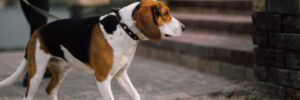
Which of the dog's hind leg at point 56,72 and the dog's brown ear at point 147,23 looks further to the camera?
the dog's hind leg at point 56,72

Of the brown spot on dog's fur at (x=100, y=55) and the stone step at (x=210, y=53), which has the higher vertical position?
the brown spot on dog's fur at (x=100, y=55)

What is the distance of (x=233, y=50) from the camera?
4863 millimetres

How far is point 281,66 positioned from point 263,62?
245 millimetres

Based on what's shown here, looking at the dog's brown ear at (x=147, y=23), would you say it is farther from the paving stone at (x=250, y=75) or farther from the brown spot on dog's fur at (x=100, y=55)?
the paving stone at (x=250, y=75)

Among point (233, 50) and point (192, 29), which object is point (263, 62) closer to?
point (233, 50)

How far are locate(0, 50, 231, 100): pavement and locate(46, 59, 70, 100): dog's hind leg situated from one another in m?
0.66

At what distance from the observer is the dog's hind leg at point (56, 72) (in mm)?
3023

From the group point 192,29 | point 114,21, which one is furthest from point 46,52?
point 192,29

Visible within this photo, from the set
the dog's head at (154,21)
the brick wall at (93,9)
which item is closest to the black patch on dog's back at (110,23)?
the dog's head at (154,21)

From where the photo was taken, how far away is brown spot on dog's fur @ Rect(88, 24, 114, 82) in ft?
8.68

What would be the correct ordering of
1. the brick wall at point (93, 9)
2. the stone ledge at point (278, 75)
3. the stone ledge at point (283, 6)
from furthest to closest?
the brick wall at point (93, 9) → the stone ledge at point (278, 75) → the stone ledge at point (283, 6)

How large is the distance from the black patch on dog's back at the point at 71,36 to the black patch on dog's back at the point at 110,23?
87 millimetres

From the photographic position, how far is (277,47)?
3934 millimetres

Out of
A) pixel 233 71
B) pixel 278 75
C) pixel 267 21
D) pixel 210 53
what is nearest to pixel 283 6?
pixel 267 21
